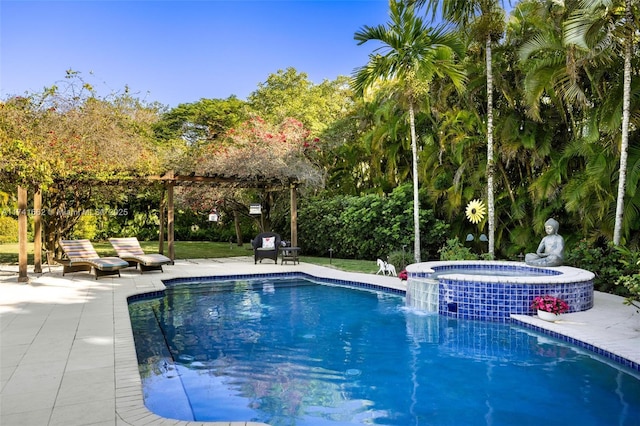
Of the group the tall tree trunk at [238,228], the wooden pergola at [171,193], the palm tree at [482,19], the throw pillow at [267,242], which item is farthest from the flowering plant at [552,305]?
the tall tree trunk at [238,228]

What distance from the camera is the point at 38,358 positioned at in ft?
16.8

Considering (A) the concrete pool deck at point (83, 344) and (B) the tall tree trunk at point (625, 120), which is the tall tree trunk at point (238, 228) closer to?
(A) the concrete pool deck at point (83, 344)

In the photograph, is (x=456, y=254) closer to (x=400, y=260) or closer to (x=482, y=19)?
(x=400, y=260)

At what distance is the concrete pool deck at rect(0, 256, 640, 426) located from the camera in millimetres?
3721

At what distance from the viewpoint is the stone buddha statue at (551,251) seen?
938 cm

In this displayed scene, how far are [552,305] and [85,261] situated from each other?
10971mm

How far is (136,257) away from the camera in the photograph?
42.3 feet

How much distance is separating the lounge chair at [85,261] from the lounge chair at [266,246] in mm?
4520

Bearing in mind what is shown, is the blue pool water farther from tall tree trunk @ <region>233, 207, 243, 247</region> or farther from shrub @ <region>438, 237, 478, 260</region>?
tall tree trunk @ <region>233, 207, 243, 247</region>

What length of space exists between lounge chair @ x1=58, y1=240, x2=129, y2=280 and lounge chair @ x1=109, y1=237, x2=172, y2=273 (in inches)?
27.0

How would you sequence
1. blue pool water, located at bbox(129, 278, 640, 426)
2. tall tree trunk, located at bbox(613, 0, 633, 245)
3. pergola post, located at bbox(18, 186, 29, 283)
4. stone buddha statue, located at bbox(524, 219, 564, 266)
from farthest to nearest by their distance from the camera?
1. pergola post, located at bbox(18, 186, 29, 283)
2. stone buddha statue, located at bbox(524, 219, 564, 266)
3. tall tree trunk, located at bbox(613, 0, 633, 245)
4. blue pool water, located at bbox(129, 278, 640, 426)

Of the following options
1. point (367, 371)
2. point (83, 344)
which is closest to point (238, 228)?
point (83, 344)

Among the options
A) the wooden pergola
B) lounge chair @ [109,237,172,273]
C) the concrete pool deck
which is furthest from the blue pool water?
the wooden pergola

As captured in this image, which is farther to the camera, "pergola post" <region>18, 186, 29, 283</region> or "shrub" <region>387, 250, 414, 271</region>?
"shrub" <region>387, 250, 414, 271</region>
